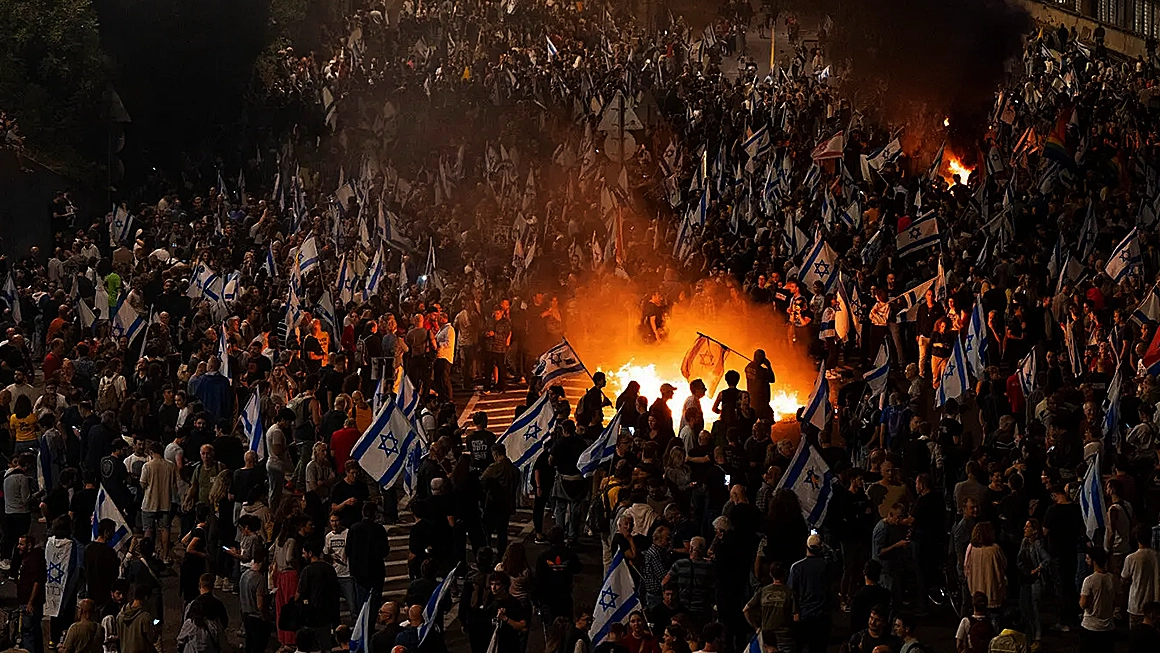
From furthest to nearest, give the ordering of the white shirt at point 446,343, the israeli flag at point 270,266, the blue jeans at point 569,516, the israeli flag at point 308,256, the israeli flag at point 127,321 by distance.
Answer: the israeli flag at point 270,266
the israeli flag at point 308,256
the israeli flag at point 127,321
the white shirt at point 446,343
the blue jeans at point 569,516

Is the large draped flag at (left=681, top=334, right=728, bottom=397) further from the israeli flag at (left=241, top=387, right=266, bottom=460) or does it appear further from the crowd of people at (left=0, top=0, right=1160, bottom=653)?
the israeli flag at (left=241, top=387, right=266, bottom=460)

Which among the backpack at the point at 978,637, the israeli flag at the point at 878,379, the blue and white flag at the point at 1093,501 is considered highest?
the israeli flag at the point at 878,379

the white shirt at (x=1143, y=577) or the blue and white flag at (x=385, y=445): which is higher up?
the blue and white flag at (x=385, y=445)

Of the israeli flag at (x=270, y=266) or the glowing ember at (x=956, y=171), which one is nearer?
the israeli flag at (x=270, y=266)

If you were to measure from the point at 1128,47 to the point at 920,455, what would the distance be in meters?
64.5

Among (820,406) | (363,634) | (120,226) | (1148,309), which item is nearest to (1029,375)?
(820,406)

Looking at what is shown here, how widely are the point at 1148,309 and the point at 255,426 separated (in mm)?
10678

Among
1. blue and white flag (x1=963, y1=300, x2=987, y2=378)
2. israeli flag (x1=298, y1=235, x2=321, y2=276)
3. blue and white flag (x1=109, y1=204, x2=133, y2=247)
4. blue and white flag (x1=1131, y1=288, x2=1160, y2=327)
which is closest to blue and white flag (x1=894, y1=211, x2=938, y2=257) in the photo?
blue and white flag (x1=1131, y1=288, x2=1160, y2=327)

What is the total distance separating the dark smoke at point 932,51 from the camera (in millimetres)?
49250

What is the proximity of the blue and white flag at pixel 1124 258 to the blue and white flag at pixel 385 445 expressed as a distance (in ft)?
35.2

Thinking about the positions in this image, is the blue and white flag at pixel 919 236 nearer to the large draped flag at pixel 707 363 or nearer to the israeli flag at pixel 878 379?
the large draped flag at pixel 707 363

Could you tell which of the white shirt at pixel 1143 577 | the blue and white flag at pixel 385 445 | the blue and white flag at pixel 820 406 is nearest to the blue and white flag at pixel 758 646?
the white shirt at pixel 1143 577

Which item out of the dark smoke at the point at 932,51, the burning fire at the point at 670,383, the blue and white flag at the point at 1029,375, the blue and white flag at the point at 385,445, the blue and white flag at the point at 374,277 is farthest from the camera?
the dark smoke at the point at 932,51

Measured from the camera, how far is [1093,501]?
17531 mm
